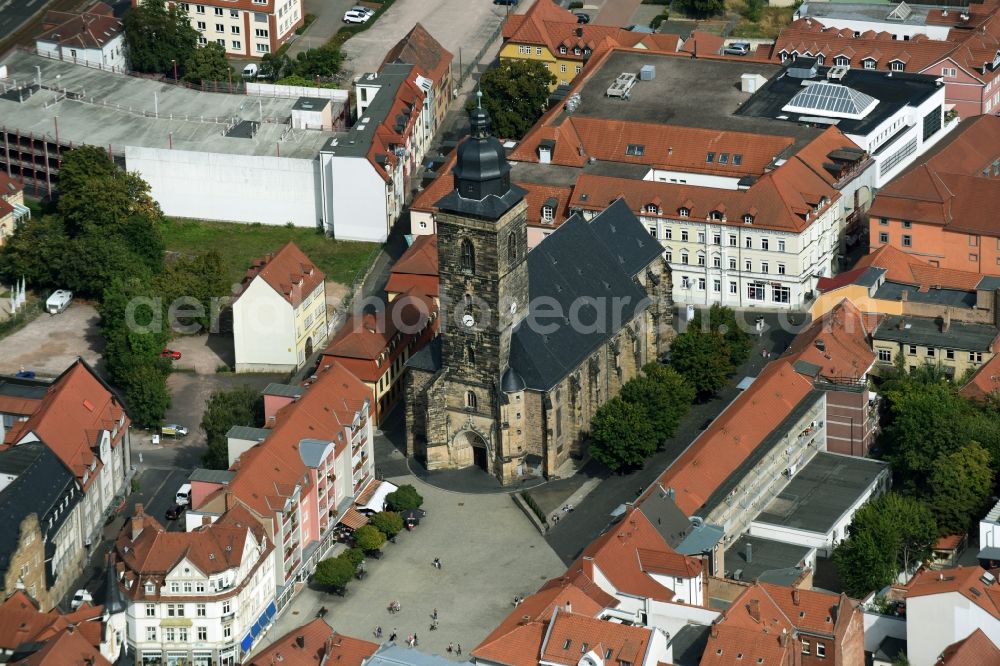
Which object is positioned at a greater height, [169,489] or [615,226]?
[615,226]

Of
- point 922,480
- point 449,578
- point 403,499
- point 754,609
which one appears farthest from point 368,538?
point 922,480

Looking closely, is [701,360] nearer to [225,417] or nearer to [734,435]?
[734,435]

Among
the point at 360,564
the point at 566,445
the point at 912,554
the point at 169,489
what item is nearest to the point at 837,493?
the point at 912,554

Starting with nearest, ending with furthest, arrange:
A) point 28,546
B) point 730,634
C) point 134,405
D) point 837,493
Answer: point 730,634 < point 28,546 < point 837,493 < point 134,405

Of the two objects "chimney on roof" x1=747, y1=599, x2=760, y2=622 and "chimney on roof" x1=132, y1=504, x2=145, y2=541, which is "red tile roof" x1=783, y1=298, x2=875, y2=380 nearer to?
"chimney on roof" x1=747, y1=599, x2=760, y2=622

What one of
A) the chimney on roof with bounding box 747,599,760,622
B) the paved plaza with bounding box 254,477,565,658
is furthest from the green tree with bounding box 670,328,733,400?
the chimney on roof with bounding box 747,599,760,622

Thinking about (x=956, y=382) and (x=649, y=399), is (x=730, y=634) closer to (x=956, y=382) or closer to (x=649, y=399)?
(x=649, y=399)
